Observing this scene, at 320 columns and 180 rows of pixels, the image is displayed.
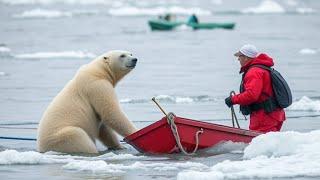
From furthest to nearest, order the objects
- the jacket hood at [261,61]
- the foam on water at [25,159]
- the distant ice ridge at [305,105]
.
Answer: the distant ice ridge at [305,105] → the jacket hood at [261,61] → the foam on water at [25,159]

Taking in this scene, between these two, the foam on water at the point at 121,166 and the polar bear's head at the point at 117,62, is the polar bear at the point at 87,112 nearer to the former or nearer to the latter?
the polar bear's head at the point at 117,62

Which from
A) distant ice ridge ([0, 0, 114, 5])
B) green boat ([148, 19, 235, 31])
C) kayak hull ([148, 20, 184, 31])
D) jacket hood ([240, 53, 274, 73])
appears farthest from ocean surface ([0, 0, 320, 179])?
distant ice ridge ([0, 0, 114, 5])

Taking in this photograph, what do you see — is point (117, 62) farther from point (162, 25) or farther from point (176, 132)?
point (162, 25)

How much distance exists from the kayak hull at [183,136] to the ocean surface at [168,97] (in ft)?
0.39

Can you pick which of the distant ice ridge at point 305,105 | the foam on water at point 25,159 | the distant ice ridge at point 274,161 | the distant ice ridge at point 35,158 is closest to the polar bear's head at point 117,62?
the distant ice ridge at point 35,158

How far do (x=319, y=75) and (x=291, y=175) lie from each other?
13847 millimetres

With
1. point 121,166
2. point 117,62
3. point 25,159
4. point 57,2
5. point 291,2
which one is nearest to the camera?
point 121,166

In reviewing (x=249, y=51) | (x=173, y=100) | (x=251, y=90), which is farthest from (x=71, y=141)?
(x=173, y=100)

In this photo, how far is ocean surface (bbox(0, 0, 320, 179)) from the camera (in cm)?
996

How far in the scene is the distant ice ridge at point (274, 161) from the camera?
937cm

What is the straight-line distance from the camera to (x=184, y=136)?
1122 centimetres

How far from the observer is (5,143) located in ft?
41.6

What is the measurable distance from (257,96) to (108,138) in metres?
1.80

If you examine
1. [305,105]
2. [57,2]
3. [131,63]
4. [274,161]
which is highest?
[131,63]
